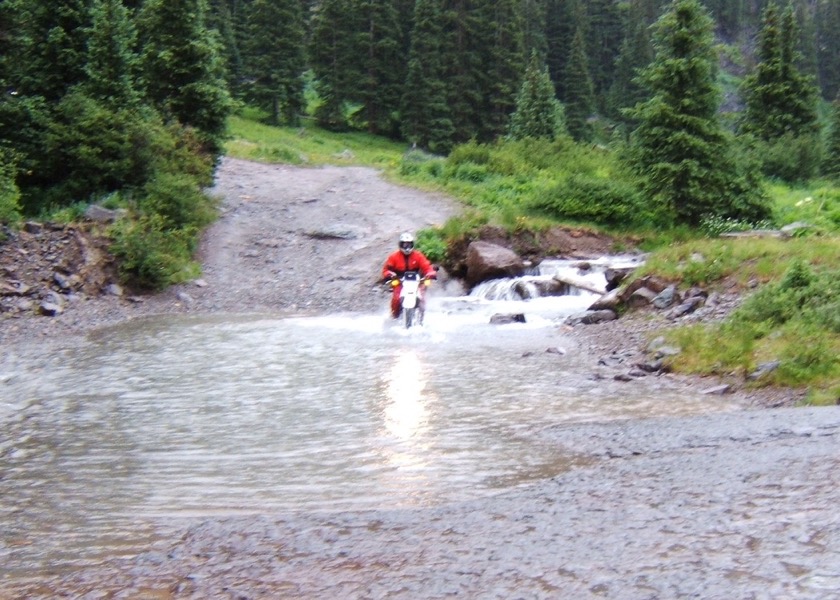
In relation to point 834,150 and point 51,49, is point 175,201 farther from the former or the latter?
point 834,150

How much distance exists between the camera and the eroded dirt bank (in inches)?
171

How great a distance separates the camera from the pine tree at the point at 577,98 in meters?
64.9

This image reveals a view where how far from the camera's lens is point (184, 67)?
25.4 meters

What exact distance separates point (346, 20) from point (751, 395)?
58420 mm

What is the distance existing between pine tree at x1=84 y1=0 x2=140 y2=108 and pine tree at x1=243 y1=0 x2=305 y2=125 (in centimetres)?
3437

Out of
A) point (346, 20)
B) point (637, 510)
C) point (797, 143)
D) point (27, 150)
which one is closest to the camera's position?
point (637, 510)

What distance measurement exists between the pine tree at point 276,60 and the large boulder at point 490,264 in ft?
125

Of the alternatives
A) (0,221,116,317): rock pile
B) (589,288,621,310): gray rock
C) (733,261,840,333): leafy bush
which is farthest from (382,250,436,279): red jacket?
(0,221,116,317): rock pile

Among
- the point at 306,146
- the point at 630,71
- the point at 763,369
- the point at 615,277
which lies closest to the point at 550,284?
the point at 615,277

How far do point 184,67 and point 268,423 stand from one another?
19218 mm

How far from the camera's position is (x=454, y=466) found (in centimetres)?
705

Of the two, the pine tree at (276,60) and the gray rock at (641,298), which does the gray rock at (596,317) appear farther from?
the pine tree at (276,60)

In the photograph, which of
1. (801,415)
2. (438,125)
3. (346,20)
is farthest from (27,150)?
(346,20)

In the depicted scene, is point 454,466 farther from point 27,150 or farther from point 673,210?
point 673,210
